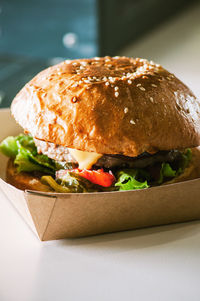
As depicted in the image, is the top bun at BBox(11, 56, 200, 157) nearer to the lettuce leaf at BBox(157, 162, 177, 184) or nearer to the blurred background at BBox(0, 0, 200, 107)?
the lettuce leaf at BBox(157, 162, 177, 184)

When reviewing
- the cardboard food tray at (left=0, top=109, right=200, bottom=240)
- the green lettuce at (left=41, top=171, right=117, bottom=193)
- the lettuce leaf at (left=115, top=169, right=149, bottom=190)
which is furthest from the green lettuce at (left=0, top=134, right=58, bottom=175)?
the cardboard food tray at (left=0, top=109, right=200, bottom=240)

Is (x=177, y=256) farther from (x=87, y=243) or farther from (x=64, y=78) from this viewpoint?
(x=64, y=78)

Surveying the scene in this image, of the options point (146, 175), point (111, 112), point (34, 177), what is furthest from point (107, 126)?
point (34, 177)

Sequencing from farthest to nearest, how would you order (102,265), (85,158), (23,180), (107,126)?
(23,180), (85,158), (107,126), (102,265)

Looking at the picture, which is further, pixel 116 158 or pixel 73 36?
pixel 73 36

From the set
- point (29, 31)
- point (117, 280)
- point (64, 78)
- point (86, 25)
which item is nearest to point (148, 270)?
point (117, 280)

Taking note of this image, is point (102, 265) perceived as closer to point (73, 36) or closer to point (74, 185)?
point (74, 185)

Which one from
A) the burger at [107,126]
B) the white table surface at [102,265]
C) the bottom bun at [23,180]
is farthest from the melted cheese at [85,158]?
the white table surface at [102,265]
